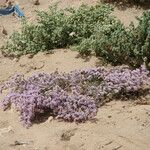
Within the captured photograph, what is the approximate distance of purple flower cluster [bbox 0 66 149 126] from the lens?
5836 mm

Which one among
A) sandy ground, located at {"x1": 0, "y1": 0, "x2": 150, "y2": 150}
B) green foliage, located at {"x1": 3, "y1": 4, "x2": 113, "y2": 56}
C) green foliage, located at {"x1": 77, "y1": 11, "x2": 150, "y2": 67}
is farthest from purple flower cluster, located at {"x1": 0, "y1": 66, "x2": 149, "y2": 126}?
green foliage, located at {"x1": 3, "y1": 4, "x2": 113, "y2": 56}

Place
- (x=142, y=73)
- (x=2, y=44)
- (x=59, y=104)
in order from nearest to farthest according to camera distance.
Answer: (x=59, y=104) < (x=142, y=73) < (x=2, y=44)

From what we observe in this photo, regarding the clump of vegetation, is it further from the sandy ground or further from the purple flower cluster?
the sandy ground

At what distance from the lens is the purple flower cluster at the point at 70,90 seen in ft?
19.1

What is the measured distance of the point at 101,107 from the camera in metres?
5.94

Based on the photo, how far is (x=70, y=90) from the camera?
244 inches

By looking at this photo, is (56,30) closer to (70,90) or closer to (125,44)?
(125,44)

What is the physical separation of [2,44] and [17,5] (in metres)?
1.61

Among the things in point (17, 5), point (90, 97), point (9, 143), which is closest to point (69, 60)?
point (90, 97)

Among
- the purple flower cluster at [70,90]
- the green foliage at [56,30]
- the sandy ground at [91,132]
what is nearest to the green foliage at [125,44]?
the purple flower cluster at [70,90]

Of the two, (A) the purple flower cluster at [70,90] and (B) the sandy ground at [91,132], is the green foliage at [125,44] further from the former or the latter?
(B) the sandy ground at [91,132]

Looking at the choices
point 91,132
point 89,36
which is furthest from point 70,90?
point 89,36

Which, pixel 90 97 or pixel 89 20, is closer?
pixel 90 97

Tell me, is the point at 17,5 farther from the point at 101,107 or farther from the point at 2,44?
the point at 101,107
